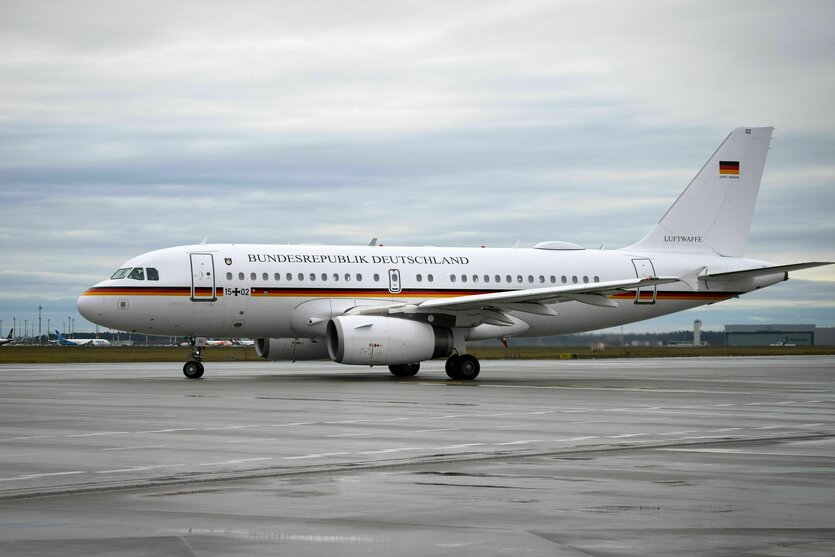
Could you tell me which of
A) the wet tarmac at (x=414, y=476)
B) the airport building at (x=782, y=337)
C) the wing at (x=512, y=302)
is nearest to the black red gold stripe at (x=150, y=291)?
the wing at (x=512, y=302)

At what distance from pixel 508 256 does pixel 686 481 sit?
99.5ft

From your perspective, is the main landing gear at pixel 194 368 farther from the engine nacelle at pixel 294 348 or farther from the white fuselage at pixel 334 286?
the engine nacelle at pixel 294 348

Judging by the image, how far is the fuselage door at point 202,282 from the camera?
1460 inches

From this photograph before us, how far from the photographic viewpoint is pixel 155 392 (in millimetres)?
29047

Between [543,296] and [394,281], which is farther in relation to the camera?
[394,281]

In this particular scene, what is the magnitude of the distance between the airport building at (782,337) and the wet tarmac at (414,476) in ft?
372

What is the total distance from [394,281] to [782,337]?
10753 centimetres

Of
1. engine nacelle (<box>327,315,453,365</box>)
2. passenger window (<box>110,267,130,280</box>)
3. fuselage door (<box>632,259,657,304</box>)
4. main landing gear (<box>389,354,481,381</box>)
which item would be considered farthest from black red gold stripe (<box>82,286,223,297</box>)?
fuselage door (<box>632,259,657,304</box>)

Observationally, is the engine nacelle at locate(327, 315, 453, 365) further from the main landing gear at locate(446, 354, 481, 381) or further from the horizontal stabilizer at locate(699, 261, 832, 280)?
the horizontal stabilizer at locate(699, 261, 832, 280)

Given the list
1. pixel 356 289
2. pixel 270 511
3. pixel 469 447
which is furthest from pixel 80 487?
pixel 356 289

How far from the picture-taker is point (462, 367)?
3694cm

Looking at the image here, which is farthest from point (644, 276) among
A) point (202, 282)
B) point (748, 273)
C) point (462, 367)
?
point (202, 282)

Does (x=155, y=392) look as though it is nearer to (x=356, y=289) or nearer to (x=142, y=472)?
(x=356, y=289)

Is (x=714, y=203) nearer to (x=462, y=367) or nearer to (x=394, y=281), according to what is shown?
(x=394, y=281)
